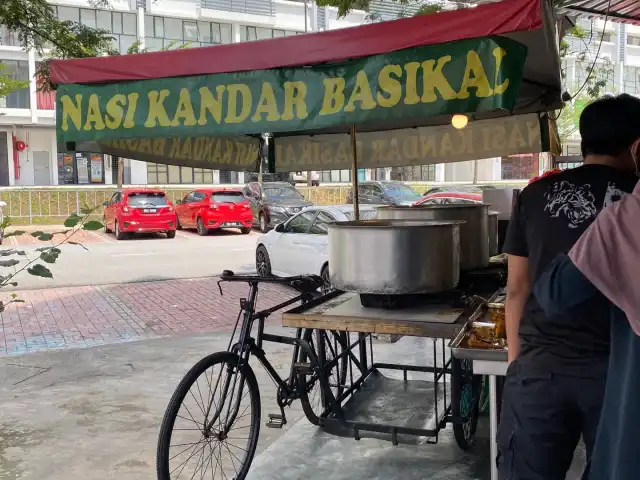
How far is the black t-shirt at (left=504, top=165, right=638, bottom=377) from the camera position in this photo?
2178 mm

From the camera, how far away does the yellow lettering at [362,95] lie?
3109mm

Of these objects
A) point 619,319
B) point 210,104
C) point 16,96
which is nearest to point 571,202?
point 619,319

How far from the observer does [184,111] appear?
3.50 m

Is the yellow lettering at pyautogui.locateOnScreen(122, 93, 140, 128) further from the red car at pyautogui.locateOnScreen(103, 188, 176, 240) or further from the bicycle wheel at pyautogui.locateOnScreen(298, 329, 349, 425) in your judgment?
the red car at pyautogui.locateOnScreen(103, 188, 176, 240)

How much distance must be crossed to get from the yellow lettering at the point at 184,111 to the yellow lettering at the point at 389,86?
1.05m

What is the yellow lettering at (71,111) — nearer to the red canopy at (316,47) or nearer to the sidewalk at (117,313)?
the red canopy at (316,47)

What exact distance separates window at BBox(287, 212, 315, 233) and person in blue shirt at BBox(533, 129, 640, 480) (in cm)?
998

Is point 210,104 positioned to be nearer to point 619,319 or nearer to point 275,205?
point 619,319

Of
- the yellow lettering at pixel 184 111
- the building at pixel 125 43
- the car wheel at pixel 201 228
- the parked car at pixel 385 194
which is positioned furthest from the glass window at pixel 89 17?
the yellow lettering at pixel 184 111

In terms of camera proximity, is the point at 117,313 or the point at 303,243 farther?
the point at 303,243

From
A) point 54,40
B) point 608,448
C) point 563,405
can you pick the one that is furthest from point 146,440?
point 54,40

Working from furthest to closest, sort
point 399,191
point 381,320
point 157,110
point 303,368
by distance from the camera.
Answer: point 399,191 < point 303,368 < point 157,110 < point 381,320

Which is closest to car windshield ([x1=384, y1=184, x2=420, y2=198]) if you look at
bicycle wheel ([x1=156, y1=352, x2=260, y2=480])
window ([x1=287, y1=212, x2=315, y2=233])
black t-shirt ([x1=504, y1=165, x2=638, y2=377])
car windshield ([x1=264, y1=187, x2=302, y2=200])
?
car windshield ([x1=264, y1=187, x2=302, y2=200])

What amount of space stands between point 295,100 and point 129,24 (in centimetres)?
3037
